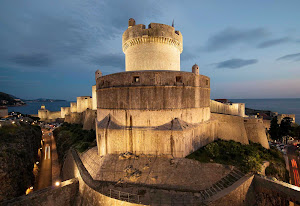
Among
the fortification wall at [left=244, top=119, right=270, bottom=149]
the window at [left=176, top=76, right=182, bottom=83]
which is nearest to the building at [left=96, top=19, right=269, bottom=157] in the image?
the window at [left=176, top=76, right=182, bottom=83]

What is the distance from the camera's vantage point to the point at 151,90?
12727 mm

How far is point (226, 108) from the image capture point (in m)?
21.7

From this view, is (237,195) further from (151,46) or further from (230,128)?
(151,46)

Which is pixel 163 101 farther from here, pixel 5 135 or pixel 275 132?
pixel 275 132

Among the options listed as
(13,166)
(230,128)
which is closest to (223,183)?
(230,128)

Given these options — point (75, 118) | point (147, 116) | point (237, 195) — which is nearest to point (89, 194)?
point (147, 116)

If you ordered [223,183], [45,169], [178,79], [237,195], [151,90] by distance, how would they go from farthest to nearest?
[45,169]
[178,79]
[151,90]
[223,183]
[237,195]

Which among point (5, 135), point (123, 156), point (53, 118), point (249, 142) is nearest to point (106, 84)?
point (123, 156)

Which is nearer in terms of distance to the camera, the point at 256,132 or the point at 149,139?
the point at 149,139

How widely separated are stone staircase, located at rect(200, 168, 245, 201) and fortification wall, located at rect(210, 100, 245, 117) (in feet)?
30.9

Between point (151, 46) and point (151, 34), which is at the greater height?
point (151, 34)

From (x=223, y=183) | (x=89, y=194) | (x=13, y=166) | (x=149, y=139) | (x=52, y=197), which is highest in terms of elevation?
(x=149, y=139)

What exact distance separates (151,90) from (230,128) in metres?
12.2

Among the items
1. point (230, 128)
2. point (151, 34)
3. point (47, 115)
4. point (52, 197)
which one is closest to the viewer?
point (52, 197)
